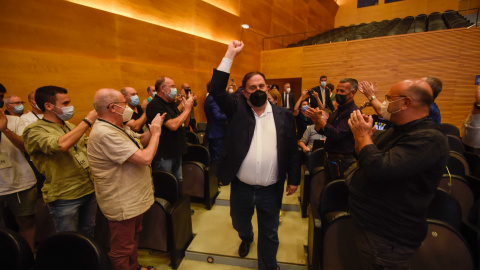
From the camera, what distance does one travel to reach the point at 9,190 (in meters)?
1.70

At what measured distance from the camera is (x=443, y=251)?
4.40ft

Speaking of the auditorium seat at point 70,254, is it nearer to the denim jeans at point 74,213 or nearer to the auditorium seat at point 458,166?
the denim jeans at point 74,213

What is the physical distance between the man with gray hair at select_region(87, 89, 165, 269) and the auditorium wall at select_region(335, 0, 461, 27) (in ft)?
46.3

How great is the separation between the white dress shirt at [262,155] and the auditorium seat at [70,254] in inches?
37.7

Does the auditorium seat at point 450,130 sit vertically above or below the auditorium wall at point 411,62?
below

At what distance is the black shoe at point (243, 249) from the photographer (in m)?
2.00

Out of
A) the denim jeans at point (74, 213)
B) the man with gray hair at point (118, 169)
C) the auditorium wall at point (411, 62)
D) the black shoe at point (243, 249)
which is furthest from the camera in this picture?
the auditorium wall at point (411, 62)

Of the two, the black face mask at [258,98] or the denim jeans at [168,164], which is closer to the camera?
the black face mask at [258,98]

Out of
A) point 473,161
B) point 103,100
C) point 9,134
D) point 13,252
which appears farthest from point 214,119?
point 473,161

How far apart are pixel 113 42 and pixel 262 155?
12.9ft

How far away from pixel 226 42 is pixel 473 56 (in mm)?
6331

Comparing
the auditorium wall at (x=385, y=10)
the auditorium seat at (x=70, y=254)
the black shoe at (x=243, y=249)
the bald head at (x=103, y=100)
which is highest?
the auditorium wall at (x=385, y=10)

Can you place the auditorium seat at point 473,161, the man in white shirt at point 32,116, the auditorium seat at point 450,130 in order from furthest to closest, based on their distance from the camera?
1. the auditorium seat at point 450,130
2. the auditorium seat at point 473,161
3. the man in white shirt at point 32,116

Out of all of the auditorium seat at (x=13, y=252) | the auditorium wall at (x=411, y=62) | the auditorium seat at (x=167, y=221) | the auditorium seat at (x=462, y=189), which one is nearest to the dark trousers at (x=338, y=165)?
the auditorium seat at (x=462, y=189)
